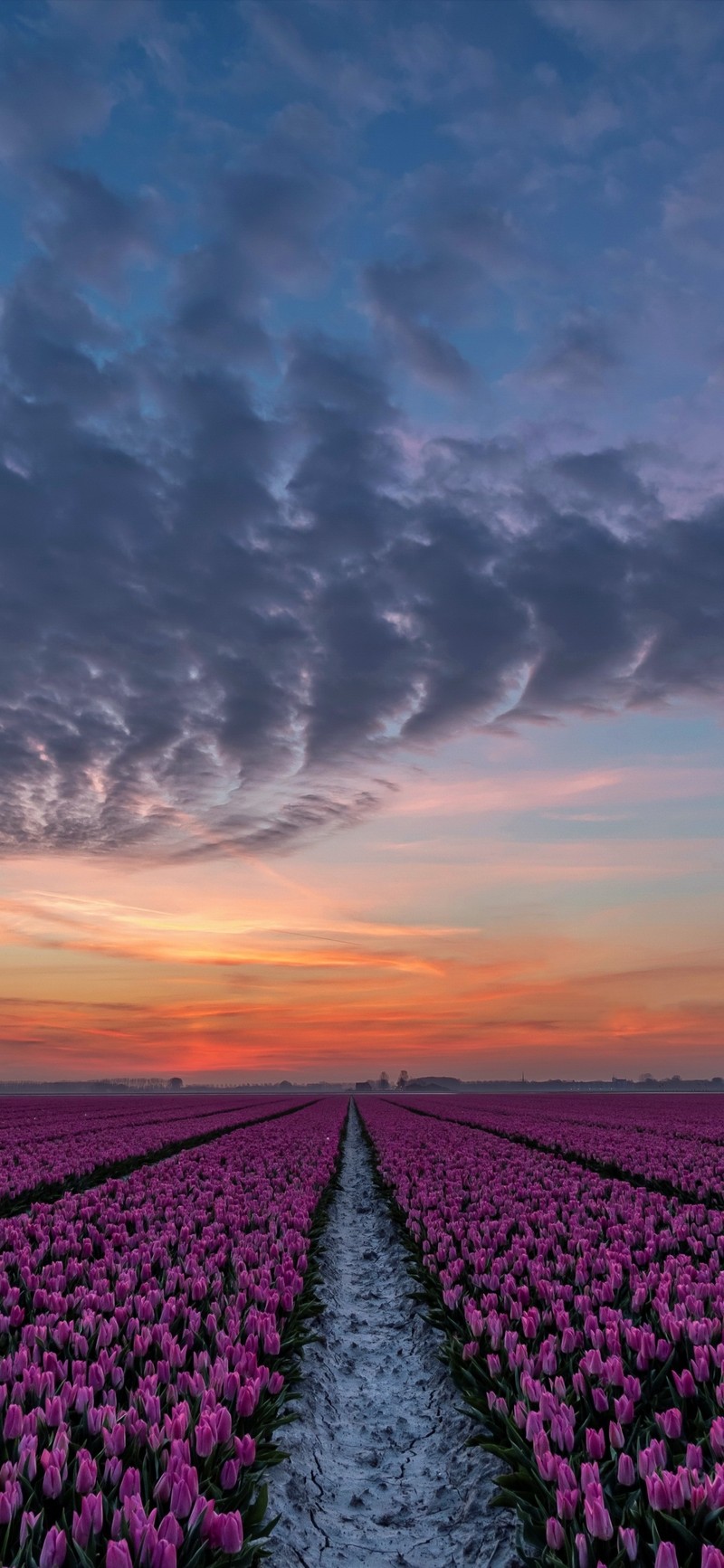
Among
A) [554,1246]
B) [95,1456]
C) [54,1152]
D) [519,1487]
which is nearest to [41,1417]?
[95,1456]

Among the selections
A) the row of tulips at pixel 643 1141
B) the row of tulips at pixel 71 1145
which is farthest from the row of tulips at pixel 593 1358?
the row of tulips at pixel 71 1145

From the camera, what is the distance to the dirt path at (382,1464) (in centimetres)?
471

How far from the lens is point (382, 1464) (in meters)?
5.96

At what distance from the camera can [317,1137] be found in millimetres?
23594

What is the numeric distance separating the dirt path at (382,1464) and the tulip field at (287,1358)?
0.23 m

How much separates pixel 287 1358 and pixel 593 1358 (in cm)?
270

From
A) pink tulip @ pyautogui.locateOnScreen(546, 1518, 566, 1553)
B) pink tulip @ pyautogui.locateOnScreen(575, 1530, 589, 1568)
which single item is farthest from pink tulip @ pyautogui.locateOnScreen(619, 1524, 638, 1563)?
pink tulip @ pyautogui.locateOnScreen(546, 1518, 566, 1553)

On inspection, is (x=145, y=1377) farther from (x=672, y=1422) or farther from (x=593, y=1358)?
(x=672, y=1422)

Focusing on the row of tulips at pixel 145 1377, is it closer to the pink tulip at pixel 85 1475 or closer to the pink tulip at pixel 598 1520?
the pink tulip at pixel 85 1475

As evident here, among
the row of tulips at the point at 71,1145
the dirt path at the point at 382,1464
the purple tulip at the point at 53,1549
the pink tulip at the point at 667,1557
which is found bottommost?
the row of tulips at the point at 71,1145

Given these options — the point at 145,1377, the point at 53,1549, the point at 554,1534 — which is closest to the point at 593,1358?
the point at 554,1534

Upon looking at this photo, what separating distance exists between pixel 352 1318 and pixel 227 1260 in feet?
7.44

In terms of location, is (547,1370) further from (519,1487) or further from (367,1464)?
(367,1464)

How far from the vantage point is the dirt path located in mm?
4707
